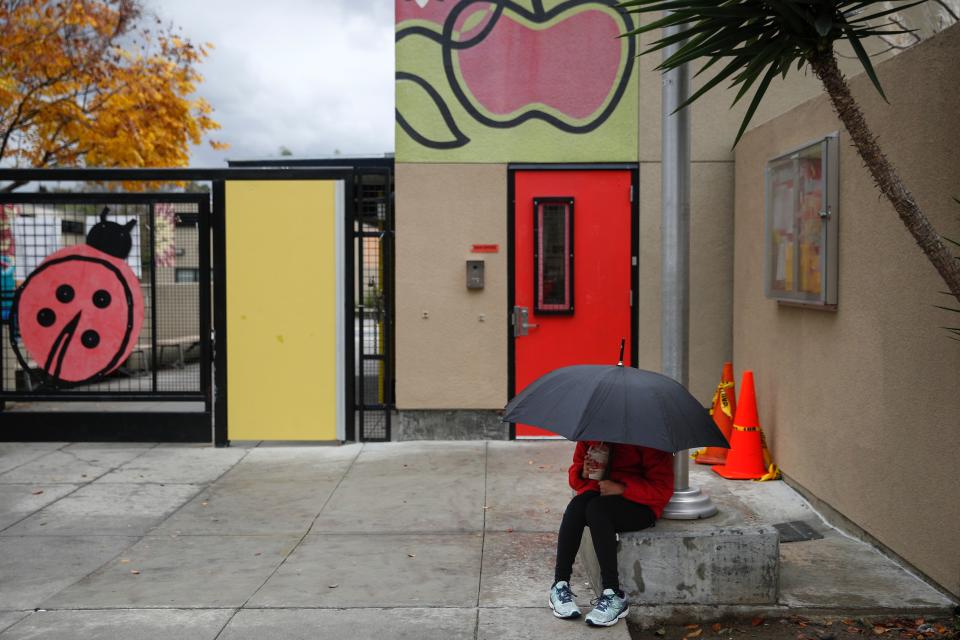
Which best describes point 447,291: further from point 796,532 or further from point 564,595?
point 564,595

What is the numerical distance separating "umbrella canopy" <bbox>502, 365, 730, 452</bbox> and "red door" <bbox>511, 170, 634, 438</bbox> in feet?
14.6

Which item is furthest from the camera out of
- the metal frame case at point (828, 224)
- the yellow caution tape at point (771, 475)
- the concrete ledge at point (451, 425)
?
the concrete ledge at point (451, 425)

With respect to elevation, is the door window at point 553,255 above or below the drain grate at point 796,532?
above

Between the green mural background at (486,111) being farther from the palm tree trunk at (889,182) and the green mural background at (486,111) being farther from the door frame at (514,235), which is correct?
the palm tree trunk at (889,182)

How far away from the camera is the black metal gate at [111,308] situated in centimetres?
917

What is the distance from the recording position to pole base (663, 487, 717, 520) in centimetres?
494

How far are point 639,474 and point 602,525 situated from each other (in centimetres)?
38

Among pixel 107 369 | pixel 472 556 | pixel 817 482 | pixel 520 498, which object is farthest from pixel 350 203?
pixel 817 482

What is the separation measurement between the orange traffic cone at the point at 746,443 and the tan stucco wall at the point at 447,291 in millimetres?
2479

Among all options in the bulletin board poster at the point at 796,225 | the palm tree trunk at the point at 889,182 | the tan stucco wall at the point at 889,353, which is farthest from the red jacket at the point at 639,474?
the bulletin board poster at the point at 796,225

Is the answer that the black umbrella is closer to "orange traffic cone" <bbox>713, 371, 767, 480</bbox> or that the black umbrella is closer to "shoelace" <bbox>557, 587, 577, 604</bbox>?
"shoelace" <bbox>557, 587, 577, 604</bbox>

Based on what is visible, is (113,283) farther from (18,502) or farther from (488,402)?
(488,402)

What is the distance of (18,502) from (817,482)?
6.26 meters

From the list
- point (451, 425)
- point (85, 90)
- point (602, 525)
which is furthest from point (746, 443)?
point (85, 90)
